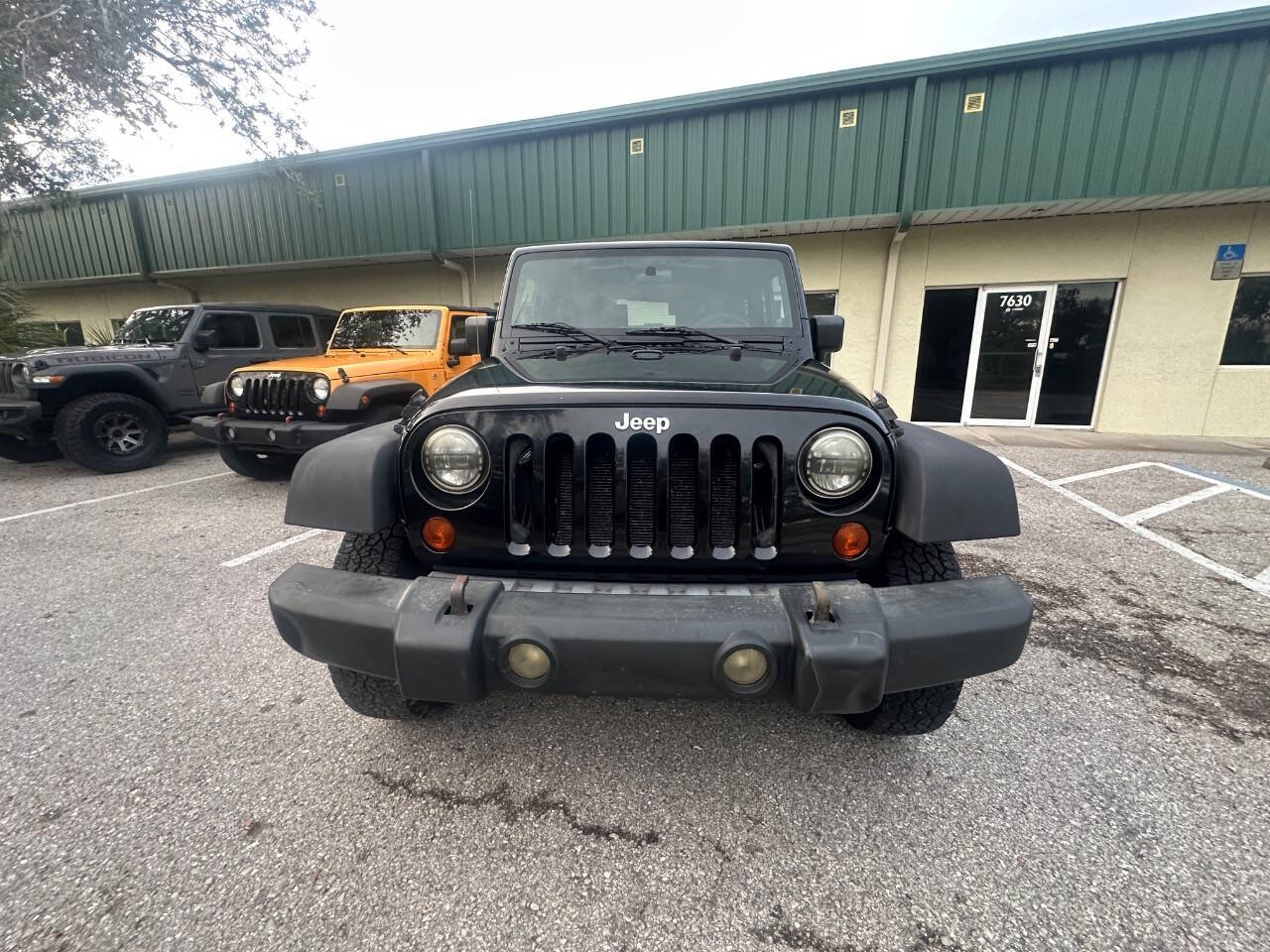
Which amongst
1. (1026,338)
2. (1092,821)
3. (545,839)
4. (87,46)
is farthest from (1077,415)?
(87,46)

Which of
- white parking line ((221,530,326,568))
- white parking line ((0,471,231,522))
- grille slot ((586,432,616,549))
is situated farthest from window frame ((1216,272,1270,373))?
white parking line ((0,471,231,522))

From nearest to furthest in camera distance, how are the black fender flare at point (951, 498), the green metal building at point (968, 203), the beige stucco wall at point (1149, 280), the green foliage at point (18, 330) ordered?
1. the black fender flare at point (951, 498)
2. the green metal building at point (968, 203)
3. the beige stucco wall at point (1149, 280)
4. the green foliage at point (18, 330)

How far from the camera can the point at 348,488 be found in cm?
156

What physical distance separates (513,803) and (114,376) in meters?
7.13

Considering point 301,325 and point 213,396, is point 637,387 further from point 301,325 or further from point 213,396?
point 301,325

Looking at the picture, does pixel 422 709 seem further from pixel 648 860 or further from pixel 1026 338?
pixel 1026 338

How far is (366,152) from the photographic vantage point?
935cm

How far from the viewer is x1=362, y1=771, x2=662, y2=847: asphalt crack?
1570mm

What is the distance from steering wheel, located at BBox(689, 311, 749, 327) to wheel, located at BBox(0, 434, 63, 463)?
8.07 m

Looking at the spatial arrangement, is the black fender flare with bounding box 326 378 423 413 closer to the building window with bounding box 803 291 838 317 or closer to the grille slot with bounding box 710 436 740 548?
the grille slot with bounding box 710 436 740 548

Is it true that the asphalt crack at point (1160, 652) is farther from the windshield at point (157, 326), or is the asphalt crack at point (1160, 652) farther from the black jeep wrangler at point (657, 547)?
the windshield at point (157, 326)

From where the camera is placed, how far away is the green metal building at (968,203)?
22.0 feet

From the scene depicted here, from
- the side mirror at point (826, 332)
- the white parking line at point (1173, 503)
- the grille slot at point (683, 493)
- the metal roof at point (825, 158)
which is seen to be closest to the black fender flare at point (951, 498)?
the grille slot at point (683, 493)

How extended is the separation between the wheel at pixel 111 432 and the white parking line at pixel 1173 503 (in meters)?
9.87
